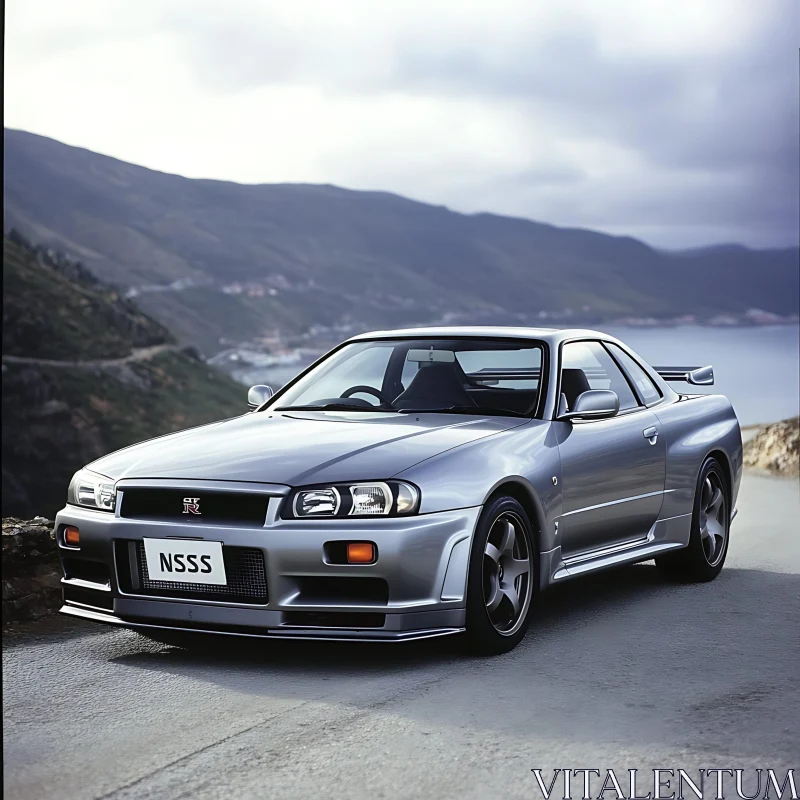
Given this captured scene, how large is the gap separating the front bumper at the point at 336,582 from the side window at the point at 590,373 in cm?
157

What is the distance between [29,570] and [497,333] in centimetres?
267

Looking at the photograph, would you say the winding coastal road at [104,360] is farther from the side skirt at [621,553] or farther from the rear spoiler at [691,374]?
the side skirt at [621,553]

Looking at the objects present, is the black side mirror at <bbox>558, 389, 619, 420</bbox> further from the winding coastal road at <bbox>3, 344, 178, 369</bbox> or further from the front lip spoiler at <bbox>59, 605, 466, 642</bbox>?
the winding coastal road at <bbox>3, 344, 178, 369</bbox>

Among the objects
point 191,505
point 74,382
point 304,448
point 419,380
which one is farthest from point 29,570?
point 74,382

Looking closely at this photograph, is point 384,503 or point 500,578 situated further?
point 500,578

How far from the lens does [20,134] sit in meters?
182

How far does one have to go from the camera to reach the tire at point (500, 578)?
5.28m

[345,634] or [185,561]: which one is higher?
[185,561]

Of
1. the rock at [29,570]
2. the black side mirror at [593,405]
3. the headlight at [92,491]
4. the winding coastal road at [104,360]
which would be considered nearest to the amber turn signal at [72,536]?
the headlight at [92,491]

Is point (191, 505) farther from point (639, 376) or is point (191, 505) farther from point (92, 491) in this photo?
point (639, 376)

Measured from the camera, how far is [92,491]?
5.59 m

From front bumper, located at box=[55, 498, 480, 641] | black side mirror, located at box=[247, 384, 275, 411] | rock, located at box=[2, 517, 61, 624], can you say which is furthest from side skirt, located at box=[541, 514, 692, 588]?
rock, located at box=[2, 517, 61, 624]

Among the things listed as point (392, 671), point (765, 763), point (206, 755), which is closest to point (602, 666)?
point (392, 671)

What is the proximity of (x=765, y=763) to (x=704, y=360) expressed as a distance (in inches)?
4970
